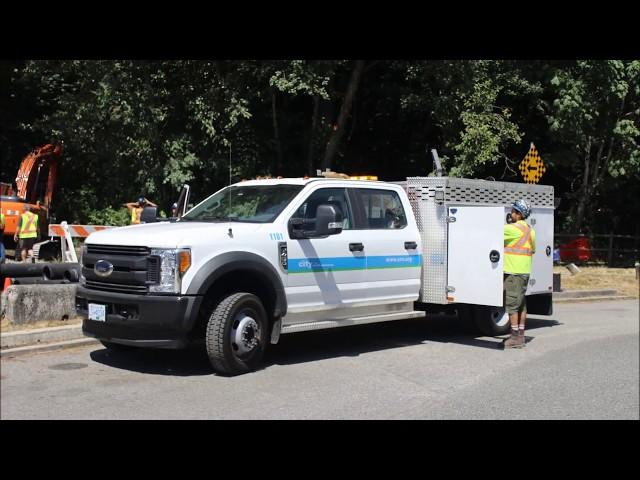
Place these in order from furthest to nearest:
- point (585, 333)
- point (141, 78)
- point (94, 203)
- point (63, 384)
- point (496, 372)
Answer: point (94, 203) < point (141, 78) < point (585, 333) < point (496, 372) < point (63, 384)

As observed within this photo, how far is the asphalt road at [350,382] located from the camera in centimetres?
562

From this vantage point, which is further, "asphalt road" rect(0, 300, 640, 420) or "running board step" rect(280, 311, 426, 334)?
"running board step" rect(280, 311, 426, 334)

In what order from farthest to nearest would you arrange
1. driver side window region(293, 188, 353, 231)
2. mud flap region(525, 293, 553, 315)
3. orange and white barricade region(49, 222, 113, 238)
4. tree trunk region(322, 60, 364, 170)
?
tree trunk region(322, 60, 364, 170), orange and white barricade region(49, 222, 113, 238), mud flap region(525, 293, 553, 315), driver side window region(293, 188, 353, 231)

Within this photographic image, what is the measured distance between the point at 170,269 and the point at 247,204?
1.75 m

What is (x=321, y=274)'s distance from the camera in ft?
26.5

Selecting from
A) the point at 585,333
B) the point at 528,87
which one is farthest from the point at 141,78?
the point at 585,333

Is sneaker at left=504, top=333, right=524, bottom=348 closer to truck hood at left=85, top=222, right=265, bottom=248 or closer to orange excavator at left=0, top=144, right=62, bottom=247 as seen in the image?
truck hood at left=85, top=222, right=265, bottom=248

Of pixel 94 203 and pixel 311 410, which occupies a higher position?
pixel 94 203

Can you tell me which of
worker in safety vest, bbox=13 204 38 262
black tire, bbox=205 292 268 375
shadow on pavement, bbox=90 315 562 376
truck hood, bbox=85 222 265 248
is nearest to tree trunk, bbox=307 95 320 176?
worker in safety vest, bbox=13 204 38 262

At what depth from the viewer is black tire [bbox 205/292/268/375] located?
7105mm

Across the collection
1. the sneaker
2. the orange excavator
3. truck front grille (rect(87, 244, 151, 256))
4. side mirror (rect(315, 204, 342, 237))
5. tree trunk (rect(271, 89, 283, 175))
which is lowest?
the sneaker

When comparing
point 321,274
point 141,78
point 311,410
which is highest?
point 141,78

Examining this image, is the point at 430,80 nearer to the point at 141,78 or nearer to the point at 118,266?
the point at 141,78

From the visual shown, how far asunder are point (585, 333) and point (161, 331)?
18.5 feet
